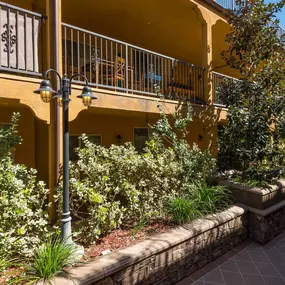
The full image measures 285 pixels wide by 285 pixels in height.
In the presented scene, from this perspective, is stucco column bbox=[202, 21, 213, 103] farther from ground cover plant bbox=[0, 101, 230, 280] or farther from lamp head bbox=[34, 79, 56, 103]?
lamp head bbox=[34, 79, 56, 103]

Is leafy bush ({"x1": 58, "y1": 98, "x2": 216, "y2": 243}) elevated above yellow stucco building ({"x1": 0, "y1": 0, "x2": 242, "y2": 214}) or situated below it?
below

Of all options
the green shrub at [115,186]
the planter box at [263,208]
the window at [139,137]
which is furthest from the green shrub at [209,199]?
the window at [139,137]

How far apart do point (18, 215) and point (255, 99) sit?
5750 millimetres

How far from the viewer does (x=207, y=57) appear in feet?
23.2

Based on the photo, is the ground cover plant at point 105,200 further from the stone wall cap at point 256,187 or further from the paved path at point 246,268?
the paved path at point 246,268

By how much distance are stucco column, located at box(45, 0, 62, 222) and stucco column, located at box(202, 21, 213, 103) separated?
4.28 m

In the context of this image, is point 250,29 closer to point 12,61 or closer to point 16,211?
point 12,61

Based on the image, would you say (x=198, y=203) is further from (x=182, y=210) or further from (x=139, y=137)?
(x=139, y=137)

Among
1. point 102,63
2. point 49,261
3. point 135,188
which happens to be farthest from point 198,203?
point 102,63

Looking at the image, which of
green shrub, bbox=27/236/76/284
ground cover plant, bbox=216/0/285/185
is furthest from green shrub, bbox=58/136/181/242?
ground cover plant, bbox=216/0/285/185

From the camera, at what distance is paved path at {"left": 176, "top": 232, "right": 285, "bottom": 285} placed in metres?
3.62

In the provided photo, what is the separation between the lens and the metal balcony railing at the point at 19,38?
379cm

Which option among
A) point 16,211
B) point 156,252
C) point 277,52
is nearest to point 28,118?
point 16,211

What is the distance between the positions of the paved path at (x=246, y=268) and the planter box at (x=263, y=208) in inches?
11.5
